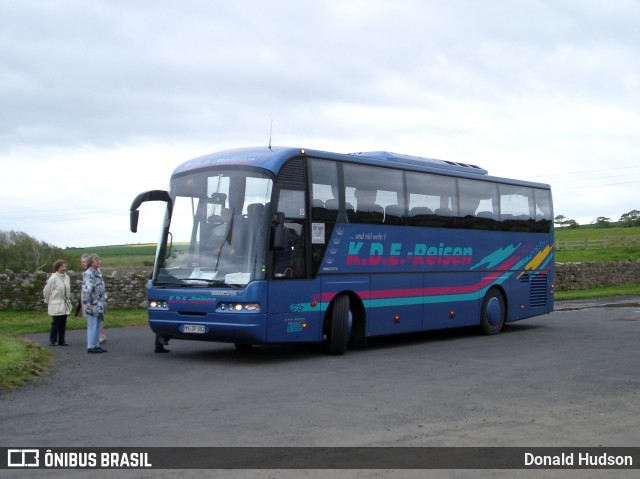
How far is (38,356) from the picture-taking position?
48.5 ft

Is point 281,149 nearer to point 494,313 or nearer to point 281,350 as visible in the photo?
point 281,350

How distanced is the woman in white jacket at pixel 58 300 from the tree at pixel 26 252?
33.4 metres

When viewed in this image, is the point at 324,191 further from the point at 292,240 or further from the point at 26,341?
the point at 26,341

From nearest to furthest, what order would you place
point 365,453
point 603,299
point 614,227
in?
point 365,453 < point 603,299 < point 614,227

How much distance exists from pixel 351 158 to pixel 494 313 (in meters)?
6.58

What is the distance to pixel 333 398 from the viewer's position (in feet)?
36.1

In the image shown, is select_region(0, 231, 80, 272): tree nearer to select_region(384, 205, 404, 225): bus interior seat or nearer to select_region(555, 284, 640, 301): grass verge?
select_region(555, 284, 640, 301): grass verge

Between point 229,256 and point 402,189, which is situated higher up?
point 402,189

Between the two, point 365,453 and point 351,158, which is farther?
point 351,158

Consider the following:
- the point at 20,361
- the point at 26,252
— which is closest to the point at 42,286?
the point at 20,361

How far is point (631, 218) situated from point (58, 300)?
9770 centimetres

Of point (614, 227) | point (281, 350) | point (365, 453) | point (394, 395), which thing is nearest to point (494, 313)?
point (281, 350)

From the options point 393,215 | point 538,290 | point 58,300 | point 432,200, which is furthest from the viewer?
point 538,290

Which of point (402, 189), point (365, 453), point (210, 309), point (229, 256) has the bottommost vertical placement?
point (365, 453)
